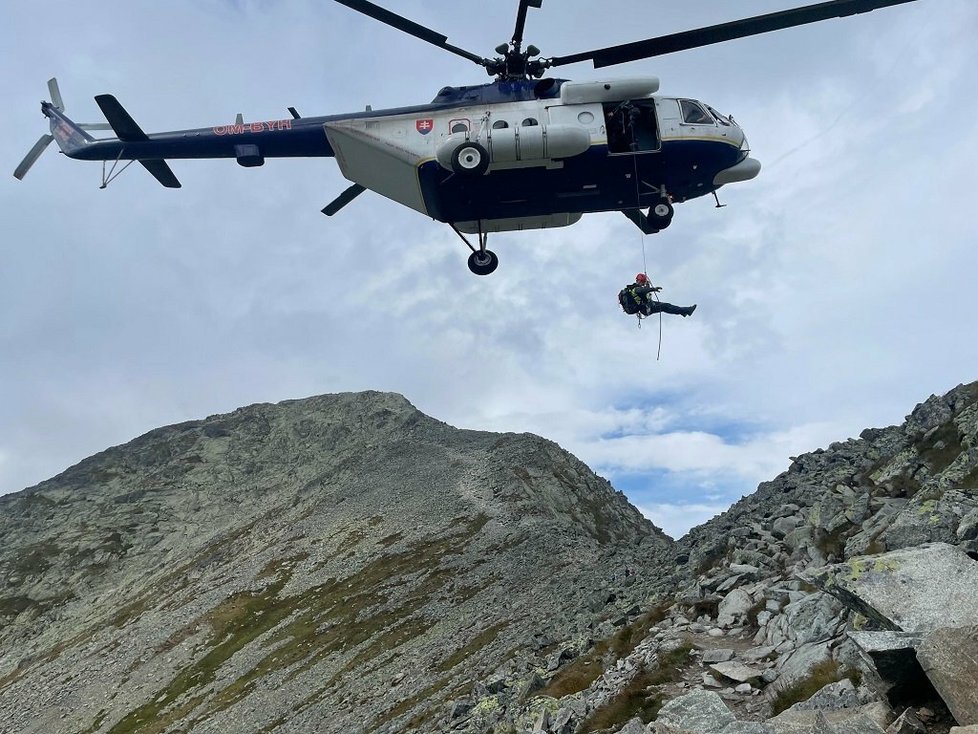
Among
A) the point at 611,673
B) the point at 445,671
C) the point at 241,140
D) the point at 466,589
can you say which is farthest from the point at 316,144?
the point at 466,589

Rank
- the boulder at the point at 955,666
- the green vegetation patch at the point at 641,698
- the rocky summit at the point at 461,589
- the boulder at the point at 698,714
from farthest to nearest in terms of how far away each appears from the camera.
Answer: the green vegetation patch at the point at 641,698
the rocky summit at the point at 461,589
the boulder at the point at 698,714
the boulder at the point at 955,666

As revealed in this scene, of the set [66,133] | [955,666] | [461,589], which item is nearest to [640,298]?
[955,666]

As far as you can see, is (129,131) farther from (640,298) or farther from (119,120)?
(640,298)

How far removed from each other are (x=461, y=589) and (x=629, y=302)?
30590 mm

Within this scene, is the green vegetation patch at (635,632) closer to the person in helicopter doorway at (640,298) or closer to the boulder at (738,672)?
the boulder at (738,672)

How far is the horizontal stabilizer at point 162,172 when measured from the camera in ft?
82.9

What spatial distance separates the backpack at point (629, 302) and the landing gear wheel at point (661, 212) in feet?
7.67

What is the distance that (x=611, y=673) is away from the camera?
50.6 ft

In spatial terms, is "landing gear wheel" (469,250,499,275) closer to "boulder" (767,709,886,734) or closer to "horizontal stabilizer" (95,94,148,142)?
"horizontal stabilizer" (95,94,148,142)

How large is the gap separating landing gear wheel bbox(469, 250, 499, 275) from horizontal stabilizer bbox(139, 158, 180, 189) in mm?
11772

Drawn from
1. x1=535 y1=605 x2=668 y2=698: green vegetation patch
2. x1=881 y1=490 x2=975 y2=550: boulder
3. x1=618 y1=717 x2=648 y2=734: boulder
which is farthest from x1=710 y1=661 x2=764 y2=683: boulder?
x1=535 y1=605 x2=668 y2=698: green vegetation patch

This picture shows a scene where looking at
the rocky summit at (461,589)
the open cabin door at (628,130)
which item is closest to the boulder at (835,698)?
the rocky summit at (461,589)

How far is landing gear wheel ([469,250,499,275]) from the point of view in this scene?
23000 mm

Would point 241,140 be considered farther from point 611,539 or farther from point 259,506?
point 259,506
